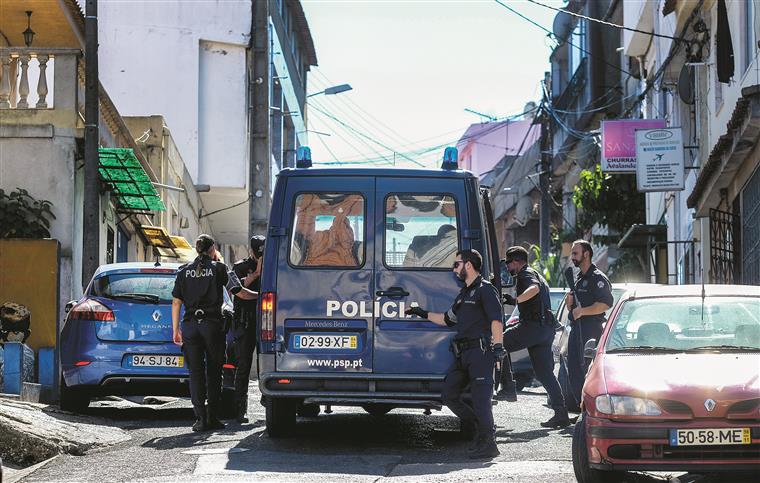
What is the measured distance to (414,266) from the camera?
1157cm

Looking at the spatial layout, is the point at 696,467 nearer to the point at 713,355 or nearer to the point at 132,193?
the point at 713,355

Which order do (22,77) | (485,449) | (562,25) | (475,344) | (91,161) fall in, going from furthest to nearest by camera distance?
→ (562,25) → (22,77) → (91,161) → (475,344) → (485,449)

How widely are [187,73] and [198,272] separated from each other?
23.3m

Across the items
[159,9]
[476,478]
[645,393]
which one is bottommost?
[476,478]

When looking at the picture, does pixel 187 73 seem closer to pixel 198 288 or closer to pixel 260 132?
pixel 260 132

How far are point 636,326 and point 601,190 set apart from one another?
2484cm

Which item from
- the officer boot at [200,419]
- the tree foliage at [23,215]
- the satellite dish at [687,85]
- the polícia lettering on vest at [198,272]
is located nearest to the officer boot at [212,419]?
the officer boot at [200,419]

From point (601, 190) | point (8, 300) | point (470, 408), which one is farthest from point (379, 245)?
point (601, 190)

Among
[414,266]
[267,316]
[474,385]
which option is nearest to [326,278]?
[267,316]

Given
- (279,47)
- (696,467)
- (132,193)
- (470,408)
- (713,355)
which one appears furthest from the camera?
(279,47)

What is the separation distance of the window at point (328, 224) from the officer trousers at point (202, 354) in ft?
5.12

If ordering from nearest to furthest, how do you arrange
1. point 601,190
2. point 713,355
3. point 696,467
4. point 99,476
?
point 696,467
point 713,355
point 99,476
point 601,190

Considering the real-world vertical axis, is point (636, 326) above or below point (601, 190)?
below

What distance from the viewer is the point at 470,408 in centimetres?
1128
